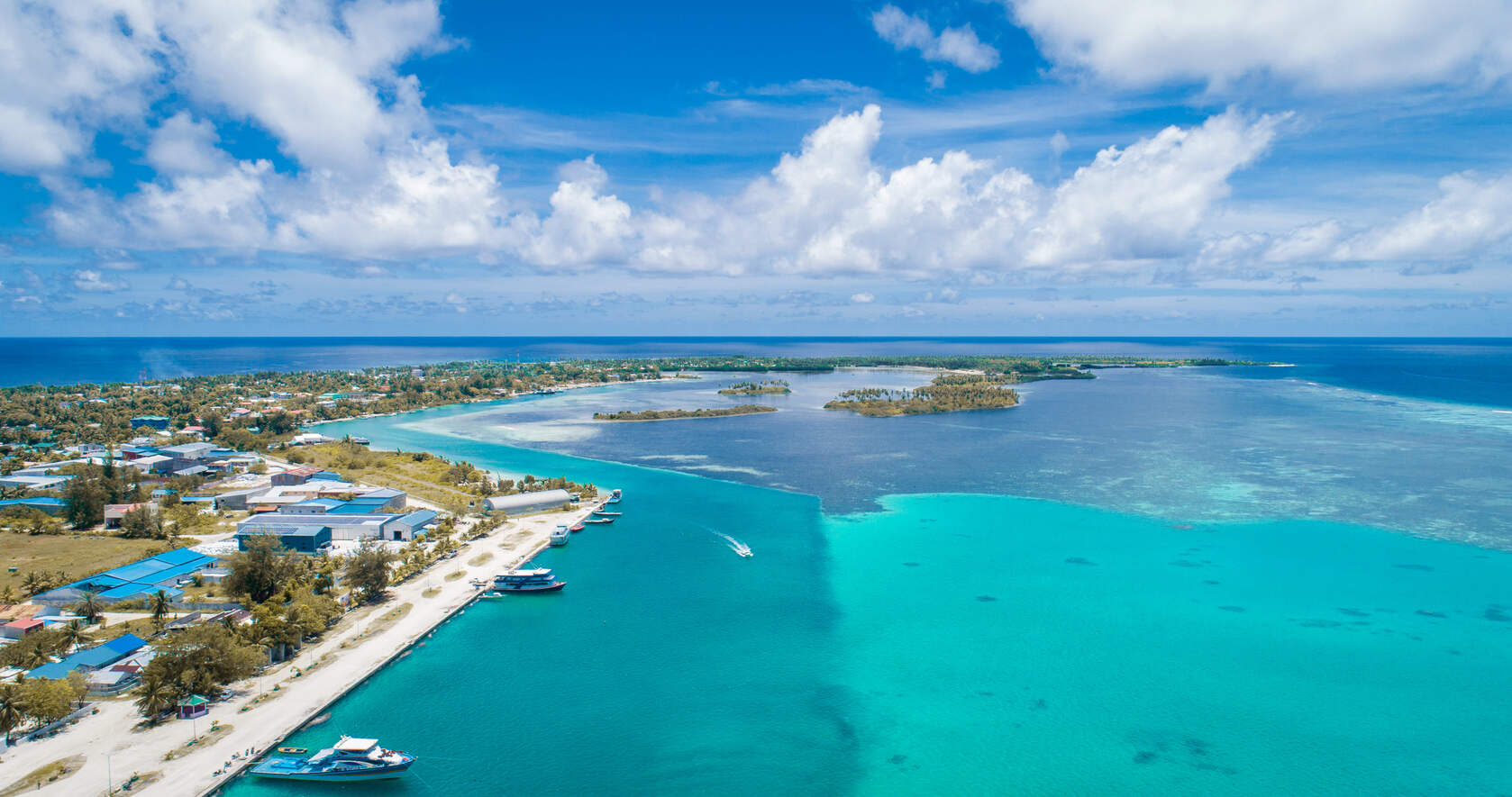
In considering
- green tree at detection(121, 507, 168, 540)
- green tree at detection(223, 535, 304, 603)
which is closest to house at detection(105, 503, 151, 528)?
green tree at detection(121, 507, 168, 540)

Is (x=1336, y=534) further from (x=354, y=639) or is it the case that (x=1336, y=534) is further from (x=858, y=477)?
(x=354, y=639)

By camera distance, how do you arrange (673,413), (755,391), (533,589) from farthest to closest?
(755,391)
(673,413)
(533,589)

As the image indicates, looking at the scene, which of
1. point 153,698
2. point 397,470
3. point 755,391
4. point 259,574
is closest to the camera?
point 153,698

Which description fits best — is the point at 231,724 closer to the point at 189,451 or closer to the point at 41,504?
the point at 41,504

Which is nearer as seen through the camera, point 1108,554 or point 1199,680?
point 1199,680

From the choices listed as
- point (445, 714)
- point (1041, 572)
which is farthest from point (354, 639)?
point (1041, 572)

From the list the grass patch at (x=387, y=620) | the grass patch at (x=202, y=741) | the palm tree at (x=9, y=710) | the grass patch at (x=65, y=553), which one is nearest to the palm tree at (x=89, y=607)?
the grass patch at (x=65, y=553)

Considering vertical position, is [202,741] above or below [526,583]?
below

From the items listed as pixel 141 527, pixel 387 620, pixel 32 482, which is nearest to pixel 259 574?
pixel 387 620
